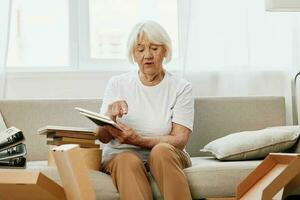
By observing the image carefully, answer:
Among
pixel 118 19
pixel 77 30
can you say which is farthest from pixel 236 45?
pixel 77 30

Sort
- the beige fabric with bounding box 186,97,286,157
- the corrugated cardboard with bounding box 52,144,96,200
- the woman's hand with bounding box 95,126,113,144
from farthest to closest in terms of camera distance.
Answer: the beige fabric with bounding box 186,97,286,157 → the woman's hand with bounding box 95,126,113,144 → the corrugated cardboard with bounding box 52,144,96,200

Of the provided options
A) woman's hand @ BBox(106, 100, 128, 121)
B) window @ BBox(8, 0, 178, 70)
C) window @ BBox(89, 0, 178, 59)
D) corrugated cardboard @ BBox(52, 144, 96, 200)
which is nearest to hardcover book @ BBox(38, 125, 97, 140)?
woman's hand @ BBox(106, 100, 128, 121)

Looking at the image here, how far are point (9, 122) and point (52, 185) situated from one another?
1364 mm

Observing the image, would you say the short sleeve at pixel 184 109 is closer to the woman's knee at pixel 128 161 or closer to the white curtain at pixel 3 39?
the woman's knee at pixel 128 161

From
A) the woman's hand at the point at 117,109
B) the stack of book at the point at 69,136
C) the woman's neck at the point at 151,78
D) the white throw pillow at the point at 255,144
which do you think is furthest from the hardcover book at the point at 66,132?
the white throw pillow at the point at 255,144

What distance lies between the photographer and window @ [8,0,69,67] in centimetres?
390

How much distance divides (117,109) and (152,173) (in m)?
0.38

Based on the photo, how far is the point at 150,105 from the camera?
3225 millimetres

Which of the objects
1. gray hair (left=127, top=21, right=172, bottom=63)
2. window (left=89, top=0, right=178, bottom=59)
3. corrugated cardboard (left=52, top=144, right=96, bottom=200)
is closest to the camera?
corrugated cardboard (left=52, top=144, right=96, bottom=200)

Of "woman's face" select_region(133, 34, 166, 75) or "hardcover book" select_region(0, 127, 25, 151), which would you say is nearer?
"hardcover book" select_region(0, 127, 25, 151)

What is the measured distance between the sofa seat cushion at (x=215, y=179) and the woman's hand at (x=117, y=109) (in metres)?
0.42

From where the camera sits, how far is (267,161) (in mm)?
2350

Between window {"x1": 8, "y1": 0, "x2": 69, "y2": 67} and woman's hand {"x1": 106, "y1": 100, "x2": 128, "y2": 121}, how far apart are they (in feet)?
3.44

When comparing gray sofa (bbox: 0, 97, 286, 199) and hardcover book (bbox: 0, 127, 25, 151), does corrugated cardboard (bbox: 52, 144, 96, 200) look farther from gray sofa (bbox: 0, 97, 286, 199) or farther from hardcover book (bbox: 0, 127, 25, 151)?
gray sofa (bbox: 0, 97, 286, 199)
